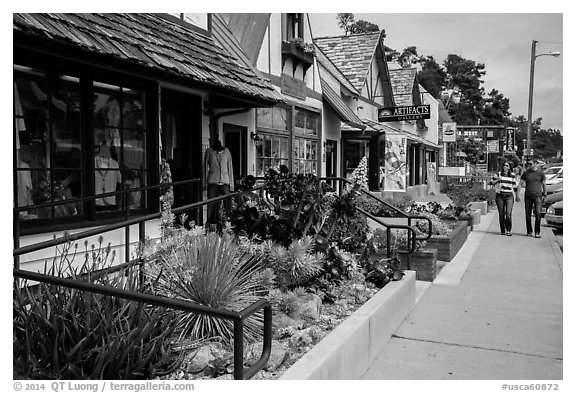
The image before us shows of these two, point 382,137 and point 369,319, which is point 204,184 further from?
point 382,137

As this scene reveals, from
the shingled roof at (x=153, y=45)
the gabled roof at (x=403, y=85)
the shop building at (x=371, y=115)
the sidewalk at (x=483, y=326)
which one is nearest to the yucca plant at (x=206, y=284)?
the sidewalk at (x=483, y=326)

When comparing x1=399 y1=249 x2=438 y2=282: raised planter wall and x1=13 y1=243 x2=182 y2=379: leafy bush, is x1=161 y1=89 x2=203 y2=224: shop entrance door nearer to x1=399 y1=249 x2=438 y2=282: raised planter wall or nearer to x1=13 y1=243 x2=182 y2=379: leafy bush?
x1=399 y1=249 x2=438 y2=282: raised planter wall

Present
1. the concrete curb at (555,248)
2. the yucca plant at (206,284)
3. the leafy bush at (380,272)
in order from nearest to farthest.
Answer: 1. the yucca plant at (206,284)
2. the leafy bush at (380,272)
3. the concrete curb at (555,248)

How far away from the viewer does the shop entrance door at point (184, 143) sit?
8.73 metres

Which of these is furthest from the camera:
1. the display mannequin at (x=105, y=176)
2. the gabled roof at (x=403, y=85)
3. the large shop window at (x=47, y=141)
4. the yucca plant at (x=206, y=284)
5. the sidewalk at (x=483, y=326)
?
the gabled roof at (x=403, y=85)

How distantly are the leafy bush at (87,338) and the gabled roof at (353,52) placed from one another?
1770 centimetres

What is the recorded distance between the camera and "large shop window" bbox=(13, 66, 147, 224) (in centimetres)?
537

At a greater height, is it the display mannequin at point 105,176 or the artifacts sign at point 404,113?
the artifacts sign at point 404,113

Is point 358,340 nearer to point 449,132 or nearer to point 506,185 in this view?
point 506,185

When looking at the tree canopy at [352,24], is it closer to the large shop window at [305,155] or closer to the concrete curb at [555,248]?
the large shop window at [305,155]

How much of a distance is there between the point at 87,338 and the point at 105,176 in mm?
3633

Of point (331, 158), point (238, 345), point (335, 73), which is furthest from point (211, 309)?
point (335, 73)

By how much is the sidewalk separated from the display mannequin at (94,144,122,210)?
355 centimetres

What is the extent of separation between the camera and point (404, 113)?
20.3 metres
